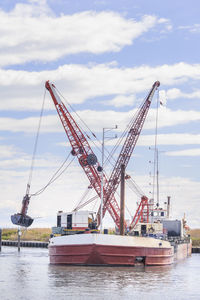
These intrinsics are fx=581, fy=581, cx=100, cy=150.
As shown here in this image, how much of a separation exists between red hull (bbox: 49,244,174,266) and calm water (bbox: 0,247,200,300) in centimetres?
100

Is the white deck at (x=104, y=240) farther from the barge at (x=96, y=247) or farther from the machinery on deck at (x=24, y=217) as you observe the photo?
the machinery on deck at (x=24, y=217)

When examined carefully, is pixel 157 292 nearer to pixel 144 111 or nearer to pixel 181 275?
pixel 181 275

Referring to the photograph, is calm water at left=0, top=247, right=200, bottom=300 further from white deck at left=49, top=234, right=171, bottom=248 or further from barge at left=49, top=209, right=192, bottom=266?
white deck at left=49, top=234, right=171, bottom=248

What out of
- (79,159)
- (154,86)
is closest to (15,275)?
(79,159)

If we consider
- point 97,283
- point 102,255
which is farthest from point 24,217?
point 97,283

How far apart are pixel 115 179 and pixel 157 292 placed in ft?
211

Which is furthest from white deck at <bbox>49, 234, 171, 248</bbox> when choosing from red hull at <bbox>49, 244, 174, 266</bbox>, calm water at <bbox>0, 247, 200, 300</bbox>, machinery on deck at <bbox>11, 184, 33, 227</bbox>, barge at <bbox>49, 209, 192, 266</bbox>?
machinery on deck at <bbox>11, 184, 33, 227</bbox>

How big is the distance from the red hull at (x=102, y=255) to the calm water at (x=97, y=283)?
1.00 meters

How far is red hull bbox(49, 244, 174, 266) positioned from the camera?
197 feet

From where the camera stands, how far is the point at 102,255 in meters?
59.9

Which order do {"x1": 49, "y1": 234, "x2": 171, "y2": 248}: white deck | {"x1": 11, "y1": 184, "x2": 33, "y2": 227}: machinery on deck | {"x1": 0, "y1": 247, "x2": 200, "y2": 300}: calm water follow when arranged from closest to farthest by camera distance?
{"x1": 0, "y1": 247, "x2": 200, "y2": 300}: calm water, {"x1": 49, "y1": 234, "x2": 171, "y2": 248}: white deck, {"x1": 11, "y1": 184, "x2": 33, "y2": 227}: machinery on deck

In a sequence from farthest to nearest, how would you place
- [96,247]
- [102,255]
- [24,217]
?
[24,217], [102,255], [96,247]

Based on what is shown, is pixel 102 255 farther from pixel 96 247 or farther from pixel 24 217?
pixel 24 217

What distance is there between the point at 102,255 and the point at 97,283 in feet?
38.6
